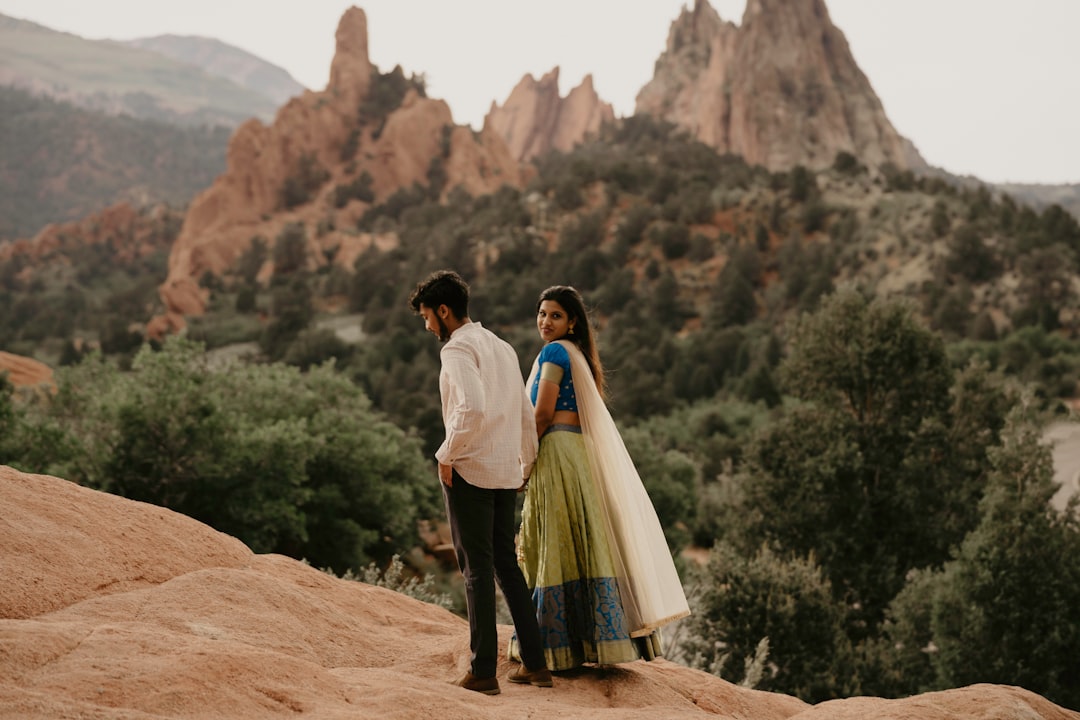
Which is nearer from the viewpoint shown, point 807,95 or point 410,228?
point 410,228

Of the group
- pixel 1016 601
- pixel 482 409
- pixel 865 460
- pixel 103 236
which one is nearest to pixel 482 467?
pixel 482 409

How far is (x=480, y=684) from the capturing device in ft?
15.9

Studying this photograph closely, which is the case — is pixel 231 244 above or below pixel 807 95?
below

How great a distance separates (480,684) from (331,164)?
3193 inches

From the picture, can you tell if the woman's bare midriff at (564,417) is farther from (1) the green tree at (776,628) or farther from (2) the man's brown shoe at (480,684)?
(1) the green tree at (776,628)

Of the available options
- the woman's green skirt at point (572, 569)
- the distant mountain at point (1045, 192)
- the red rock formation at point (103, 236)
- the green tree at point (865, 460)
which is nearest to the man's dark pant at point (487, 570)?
the woman's green skirt at point (572, 569)

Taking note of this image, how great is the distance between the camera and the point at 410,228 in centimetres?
7169

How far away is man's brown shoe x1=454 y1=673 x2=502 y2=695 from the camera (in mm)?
4840

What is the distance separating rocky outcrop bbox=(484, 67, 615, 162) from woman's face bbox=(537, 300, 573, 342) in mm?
128290

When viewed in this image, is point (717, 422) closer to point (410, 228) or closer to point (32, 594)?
point (32, 594)

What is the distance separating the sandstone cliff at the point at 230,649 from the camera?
150 inches

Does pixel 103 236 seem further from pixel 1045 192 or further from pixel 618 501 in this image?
pixel 1045 192

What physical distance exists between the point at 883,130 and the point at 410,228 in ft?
182

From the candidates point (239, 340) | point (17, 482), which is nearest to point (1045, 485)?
point (17, 482)
